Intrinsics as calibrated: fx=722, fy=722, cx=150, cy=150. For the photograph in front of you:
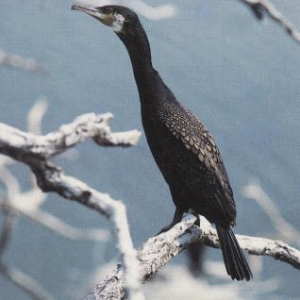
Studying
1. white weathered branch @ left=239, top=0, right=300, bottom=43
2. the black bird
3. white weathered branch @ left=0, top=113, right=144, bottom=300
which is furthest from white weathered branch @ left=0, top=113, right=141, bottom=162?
white weathered branch @ left=239, top=0, right=300, bottom=43

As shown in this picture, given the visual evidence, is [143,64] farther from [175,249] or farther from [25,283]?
[25,283]

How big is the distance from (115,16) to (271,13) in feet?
1.54

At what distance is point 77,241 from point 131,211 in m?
0.15

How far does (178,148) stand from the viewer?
66.0 inches

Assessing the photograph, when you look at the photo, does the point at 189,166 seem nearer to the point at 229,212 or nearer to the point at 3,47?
the point at 229,212

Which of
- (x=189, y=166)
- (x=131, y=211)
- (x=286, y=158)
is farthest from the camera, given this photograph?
(x=286, y=158)

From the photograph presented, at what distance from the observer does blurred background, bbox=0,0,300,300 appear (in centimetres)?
172

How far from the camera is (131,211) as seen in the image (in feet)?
5.86

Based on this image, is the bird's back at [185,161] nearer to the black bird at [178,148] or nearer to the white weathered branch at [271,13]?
the black bird at [178,148]

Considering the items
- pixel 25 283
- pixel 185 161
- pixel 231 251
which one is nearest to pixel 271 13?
pixel 185 161

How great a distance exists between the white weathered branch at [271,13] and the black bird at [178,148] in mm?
347

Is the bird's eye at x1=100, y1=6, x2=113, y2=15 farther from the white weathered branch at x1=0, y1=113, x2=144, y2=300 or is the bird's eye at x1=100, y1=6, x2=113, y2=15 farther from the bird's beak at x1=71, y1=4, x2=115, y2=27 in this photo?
the white weathered branch at x1=0, y1=113, x2=144, y2=300

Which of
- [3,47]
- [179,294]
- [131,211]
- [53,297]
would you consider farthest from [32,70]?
[179,294]

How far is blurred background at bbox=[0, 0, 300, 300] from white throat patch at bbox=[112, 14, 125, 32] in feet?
0.13
